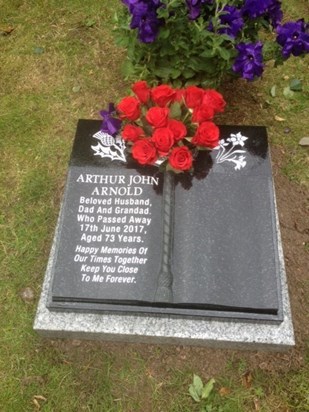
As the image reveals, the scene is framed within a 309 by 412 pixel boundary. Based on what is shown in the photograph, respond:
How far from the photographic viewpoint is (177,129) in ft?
8.39

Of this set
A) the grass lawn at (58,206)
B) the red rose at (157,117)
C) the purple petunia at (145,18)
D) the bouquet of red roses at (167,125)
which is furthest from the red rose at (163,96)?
the grass lawn at (58,206)

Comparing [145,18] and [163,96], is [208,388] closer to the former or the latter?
[163,96]

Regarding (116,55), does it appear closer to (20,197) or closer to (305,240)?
(20,197)

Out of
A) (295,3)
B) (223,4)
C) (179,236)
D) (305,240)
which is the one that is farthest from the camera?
(295,3)

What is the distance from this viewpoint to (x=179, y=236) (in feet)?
8.36

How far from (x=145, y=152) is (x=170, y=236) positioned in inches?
17.5

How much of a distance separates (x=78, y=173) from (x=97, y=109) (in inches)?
47.7

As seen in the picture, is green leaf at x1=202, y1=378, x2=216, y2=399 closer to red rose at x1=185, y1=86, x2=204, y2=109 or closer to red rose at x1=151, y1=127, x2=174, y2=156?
red rose at x1=151, y1=127, x2=174, y2=156

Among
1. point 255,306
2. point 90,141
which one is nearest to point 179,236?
point 255,306

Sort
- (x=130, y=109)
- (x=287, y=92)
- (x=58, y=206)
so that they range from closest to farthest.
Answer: (x=130, y=109), (x=58, y=206), (x=287, y=92)

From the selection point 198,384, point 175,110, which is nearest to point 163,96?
point 175,110

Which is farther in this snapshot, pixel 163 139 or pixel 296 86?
pixel 296 86

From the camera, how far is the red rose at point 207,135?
2.55 metres

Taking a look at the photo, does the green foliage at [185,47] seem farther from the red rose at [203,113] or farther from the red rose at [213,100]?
the red rose at [203,113]
